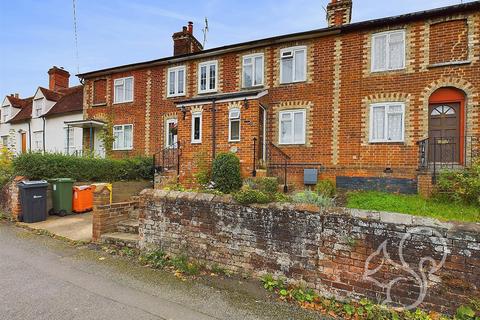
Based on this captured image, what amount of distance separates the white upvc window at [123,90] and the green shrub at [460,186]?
15785 millimetres

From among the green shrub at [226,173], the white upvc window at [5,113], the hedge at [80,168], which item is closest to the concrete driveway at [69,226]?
the hedge at [80,168]

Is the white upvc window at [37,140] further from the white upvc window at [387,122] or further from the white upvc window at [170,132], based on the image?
the white upvc window at [387,122]

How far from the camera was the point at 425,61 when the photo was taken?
33.6ft

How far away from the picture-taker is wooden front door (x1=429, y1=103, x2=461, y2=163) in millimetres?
10013

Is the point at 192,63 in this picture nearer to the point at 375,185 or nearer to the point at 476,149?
the point at 375,185

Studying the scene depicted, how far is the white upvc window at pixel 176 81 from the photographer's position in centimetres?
1520

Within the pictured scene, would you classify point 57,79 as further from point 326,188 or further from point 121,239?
point 326,188

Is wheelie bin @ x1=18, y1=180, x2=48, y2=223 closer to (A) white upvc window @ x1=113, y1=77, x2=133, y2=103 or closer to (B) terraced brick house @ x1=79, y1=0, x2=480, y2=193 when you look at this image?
(B) terraced brick house @ x1=79, y1=0, x2=480, y2=193

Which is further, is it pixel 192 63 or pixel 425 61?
pixel 192 63

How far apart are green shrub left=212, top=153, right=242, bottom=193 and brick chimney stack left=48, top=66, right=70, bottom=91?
73.8ft

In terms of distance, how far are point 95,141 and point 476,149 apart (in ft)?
64.2

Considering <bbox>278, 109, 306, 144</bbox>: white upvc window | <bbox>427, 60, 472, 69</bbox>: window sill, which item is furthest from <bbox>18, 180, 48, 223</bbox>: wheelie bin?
<bbox>427, 60, 472, 69</bbox>: window sill

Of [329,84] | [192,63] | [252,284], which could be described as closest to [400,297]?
[252,284]

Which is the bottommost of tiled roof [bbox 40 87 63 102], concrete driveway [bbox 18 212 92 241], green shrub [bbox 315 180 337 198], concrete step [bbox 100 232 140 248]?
concrete driveway [bbox 18 212 92 241]
